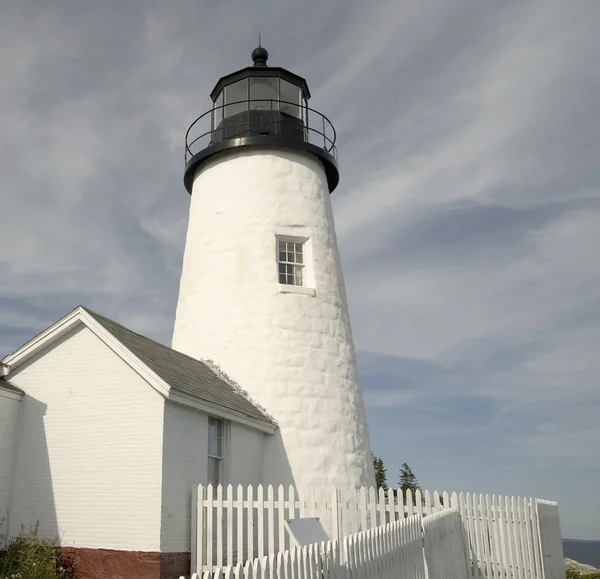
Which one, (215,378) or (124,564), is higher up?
(215,378)

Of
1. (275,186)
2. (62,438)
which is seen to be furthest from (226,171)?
(62,438)

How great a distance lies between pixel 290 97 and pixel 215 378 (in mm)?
7414

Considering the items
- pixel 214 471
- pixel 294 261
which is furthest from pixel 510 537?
pixel 294 261

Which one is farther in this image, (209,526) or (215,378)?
(215,378)

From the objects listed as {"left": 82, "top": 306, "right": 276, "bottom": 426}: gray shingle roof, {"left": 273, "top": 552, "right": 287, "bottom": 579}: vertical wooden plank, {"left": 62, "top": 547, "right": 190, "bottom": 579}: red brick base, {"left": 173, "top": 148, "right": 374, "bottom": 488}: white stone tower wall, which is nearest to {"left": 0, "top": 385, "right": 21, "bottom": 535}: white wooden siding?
{"left": 62, "top": 547, "right": 190, "bottom": 579}: red brick base

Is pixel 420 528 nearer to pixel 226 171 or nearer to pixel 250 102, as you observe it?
pixel 226 171

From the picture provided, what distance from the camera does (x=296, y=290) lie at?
13.9 meters

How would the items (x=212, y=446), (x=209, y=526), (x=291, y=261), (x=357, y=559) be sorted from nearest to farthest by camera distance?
(x=357, y=559), (x=209, y=526), (x=212, y=446), (x=291, y=261)

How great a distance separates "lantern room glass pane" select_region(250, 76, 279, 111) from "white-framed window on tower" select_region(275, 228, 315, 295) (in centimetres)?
365

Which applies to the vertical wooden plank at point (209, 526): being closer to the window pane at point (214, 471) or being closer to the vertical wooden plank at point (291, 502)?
the window pane at point (214, 471)

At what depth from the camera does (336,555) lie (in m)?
6.09

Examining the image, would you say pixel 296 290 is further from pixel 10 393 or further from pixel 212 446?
pixel 10 393

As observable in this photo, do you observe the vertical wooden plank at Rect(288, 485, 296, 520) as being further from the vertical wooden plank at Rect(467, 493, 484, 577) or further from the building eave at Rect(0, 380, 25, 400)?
the building eave at Rect(0, 380, 25, 400)

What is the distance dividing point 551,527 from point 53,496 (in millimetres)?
9436
